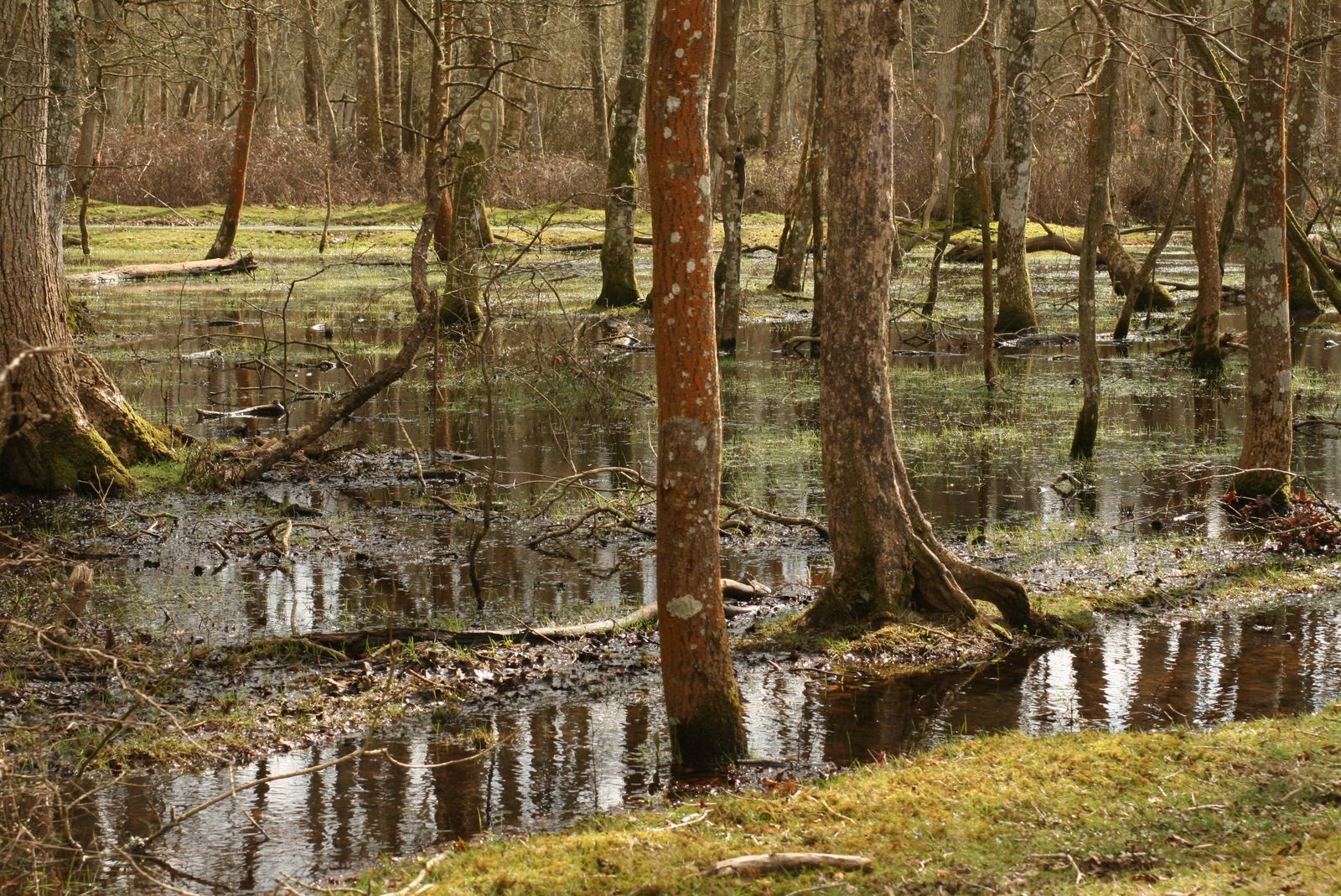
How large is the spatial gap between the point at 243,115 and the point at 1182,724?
25.9 m

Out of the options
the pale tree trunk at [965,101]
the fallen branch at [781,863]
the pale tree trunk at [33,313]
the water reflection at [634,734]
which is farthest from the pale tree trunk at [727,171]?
the fallen branch at [781,863]

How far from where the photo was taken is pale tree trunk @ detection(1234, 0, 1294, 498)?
9.91 meters

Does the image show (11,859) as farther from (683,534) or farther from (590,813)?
(683,534)

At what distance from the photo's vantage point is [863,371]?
8.09 m

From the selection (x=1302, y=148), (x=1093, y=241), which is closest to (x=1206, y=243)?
(x=1093, y=241)

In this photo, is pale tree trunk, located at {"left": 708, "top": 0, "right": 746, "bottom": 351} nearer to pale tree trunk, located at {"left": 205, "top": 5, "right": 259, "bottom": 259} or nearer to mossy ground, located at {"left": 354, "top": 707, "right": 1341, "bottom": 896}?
pale tree trunk, located at {"left": 205, "top": 5, "right": 259, "bottom": 259}

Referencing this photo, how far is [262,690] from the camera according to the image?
7.09m

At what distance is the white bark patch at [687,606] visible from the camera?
19.1ft

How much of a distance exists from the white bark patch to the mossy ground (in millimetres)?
801

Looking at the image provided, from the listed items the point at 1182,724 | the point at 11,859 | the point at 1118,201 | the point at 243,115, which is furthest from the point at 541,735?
the point at 1118,201

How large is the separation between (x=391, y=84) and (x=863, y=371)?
3592 cm

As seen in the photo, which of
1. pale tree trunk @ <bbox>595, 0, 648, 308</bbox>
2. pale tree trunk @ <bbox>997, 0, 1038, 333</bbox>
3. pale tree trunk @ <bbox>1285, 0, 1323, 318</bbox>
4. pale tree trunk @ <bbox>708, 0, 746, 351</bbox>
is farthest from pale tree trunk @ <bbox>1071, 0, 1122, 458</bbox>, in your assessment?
pale tree trunk @ <bbox>595, 0, 648, 308</bbox>

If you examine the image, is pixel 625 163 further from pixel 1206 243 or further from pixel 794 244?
pixel 1206 243

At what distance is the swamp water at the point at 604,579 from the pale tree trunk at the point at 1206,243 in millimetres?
469
